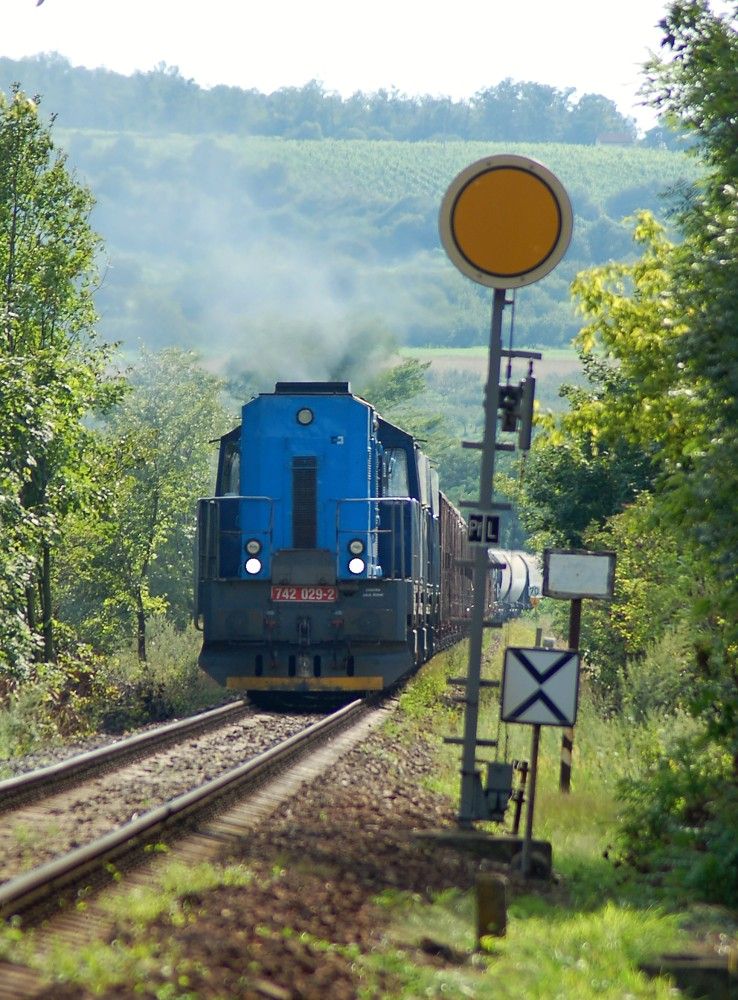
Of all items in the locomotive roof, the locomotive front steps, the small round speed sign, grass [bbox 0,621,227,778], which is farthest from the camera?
the locomotive roof

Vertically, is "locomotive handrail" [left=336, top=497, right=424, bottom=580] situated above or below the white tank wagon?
above

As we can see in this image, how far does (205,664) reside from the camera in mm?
19656

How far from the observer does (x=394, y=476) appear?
21.8 metres

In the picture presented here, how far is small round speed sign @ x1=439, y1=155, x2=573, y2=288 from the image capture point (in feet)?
31.2

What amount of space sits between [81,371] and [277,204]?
518 feet

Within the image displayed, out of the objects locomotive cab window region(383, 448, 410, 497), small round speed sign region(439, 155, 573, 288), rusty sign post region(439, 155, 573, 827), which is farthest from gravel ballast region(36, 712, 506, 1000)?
locomotive cab window region(383, 448, 410, 497)

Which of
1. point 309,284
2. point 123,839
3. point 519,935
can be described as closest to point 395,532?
point 123,839

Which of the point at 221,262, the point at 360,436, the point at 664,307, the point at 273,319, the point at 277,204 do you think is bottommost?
the point at 360,436

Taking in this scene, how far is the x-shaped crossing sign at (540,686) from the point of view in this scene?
30.1 ft

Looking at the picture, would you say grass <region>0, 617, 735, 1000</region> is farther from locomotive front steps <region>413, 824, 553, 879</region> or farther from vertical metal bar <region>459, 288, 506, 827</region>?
vertical metal bar <region>459, 288, 506, 827</region>

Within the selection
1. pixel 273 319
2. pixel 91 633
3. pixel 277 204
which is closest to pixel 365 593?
pixel 273 319

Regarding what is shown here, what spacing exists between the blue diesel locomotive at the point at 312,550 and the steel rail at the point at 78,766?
2.92 meters

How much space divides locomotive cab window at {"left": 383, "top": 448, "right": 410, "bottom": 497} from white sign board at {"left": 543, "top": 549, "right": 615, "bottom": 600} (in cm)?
936

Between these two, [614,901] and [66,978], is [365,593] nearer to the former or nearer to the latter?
[614,901]
